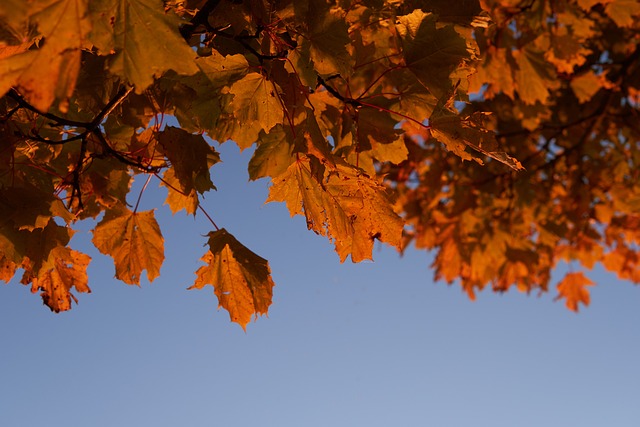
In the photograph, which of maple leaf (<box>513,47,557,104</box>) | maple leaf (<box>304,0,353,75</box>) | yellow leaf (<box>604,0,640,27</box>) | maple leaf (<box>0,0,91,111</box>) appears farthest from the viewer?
yellow leaf (<box>604,0,640,27</box>)

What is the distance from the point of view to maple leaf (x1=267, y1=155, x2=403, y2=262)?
4.66 feet

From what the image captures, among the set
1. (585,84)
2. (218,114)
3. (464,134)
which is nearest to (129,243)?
(218,114)

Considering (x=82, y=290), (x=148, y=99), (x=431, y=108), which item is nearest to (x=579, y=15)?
(x=431, y=108)

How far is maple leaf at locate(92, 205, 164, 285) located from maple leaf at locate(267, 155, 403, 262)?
1.47 ft

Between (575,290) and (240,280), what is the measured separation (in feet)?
18.2

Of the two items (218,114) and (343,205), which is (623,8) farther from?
(218,114)

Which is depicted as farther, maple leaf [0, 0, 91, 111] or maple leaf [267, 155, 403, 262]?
maple leaf [267, 155, 403, 262]

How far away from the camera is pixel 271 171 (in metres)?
1.47

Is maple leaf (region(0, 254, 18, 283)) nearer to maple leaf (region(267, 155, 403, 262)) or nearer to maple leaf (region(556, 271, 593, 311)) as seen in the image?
maple leaf (region(267, 155, 403, 262))

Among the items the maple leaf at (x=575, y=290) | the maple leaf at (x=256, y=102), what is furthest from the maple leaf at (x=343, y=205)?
the maple leaf at (x=575, y=290)

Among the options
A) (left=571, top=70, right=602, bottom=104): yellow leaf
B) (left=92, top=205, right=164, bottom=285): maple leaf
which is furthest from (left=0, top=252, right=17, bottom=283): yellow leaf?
(left=571, top=70, right=602, bottom=104): yellow leaf

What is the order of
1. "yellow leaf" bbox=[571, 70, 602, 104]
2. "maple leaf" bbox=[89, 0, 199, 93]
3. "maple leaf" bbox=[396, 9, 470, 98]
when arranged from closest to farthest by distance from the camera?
"maple leaf" bbox=[89, 0, 199, 93], "maple leaf" bbox=[396, 9, 470, 98], "yellow leaf" bbox=[571, 70, 602, 104]

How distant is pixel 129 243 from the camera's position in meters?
1.73

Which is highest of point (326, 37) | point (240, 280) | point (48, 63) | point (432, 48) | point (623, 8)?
point (623, 8)
